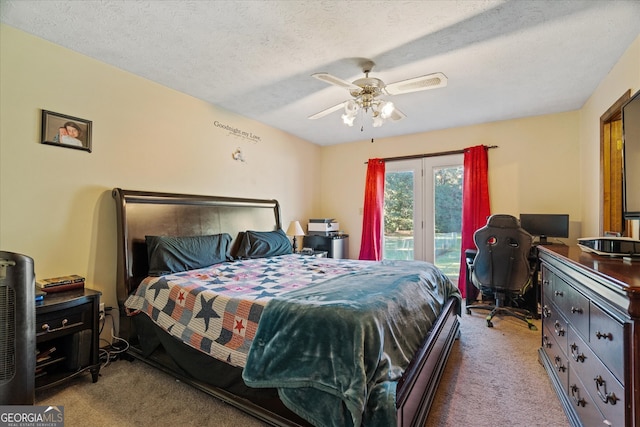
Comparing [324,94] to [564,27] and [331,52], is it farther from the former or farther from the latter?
[564,27]

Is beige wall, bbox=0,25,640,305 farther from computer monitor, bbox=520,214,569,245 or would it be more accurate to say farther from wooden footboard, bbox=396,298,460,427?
wooden footboard, bbox=396,298,460,427

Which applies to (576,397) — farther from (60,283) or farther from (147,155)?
(147,155)

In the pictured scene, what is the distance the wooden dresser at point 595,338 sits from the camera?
101cm

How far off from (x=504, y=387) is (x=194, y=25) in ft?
11.3

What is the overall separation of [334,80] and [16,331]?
8.18ft

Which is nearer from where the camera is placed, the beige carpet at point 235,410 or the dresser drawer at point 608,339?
the dresser drawer at point 608,339

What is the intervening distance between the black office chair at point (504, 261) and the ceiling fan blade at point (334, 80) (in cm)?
213

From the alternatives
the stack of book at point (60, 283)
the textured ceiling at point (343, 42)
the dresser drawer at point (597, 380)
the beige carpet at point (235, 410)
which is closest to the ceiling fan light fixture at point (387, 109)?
the textured ceiling at point (343, 42)

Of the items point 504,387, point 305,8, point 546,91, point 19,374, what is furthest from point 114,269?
point 546,91

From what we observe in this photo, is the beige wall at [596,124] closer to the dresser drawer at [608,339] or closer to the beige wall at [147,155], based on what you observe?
the beige wall at [147,155]

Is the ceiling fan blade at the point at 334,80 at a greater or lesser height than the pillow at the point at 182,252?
greater

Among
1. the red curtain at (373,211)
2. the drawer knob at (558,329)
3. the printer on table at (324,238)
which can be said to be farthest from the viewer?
the red curtain at (373,211)

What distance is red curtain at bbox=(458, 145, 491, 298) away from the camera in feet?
13.3

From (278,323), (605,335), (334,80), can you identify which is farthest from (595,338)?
(334,80)
